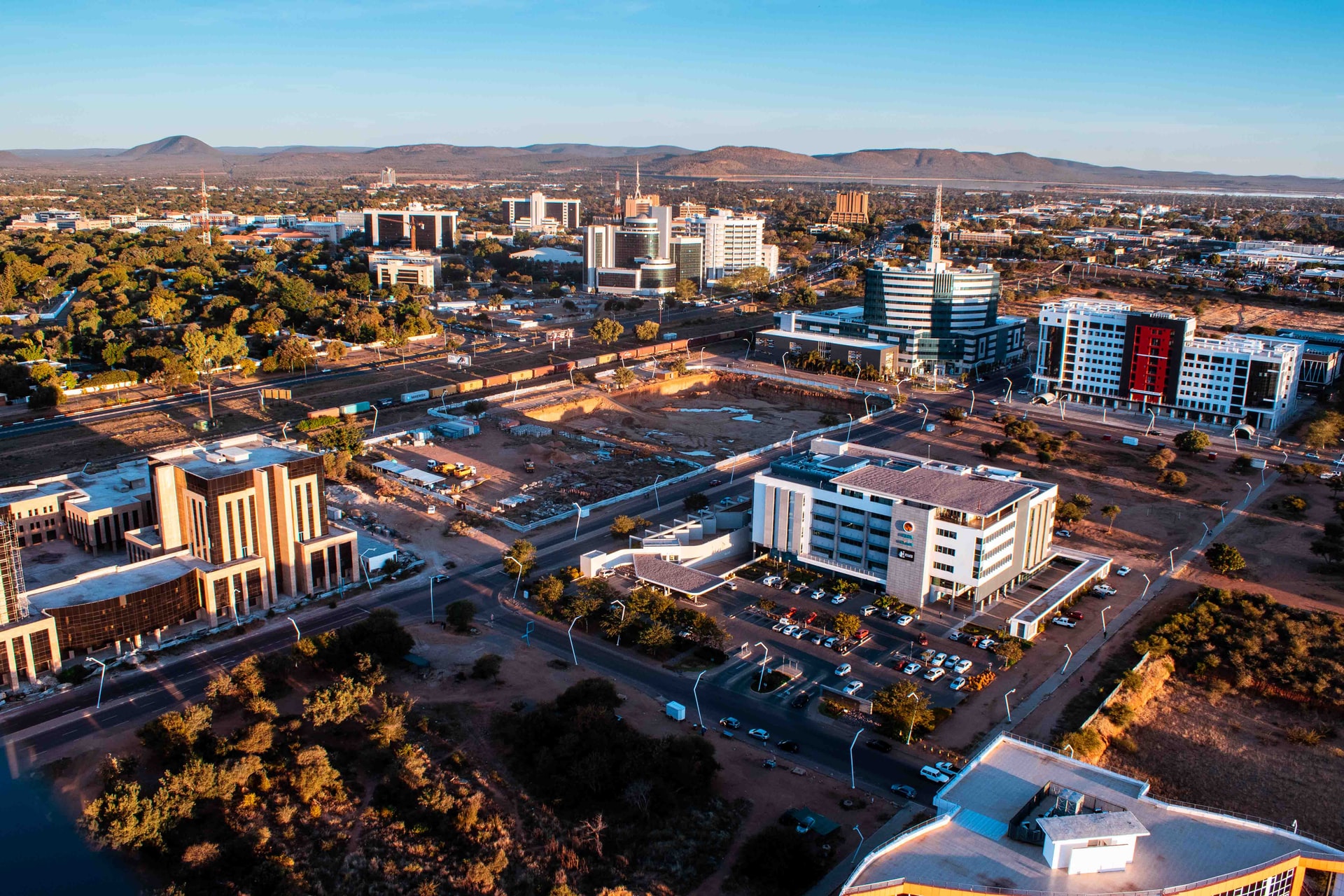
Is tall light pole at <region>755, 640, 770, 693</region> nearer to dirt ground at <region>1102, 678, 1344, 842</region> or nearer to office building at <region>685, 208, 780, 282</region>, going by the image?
dirt ground at <region>1102, 678, 1344, 842</region>

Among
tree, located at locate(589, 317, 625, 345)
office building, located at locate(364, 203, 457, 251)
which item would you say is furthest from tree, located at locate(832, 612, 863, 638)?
office building, located at locate(364, 203, 457, 251)

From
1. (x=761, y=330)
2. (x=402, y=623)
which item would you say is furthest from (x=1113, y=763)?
(x=761, y=330)

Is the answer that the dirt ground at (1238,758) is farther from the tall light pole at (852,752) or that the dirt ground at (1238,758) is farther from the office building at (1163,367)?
the office building at (1163,367)

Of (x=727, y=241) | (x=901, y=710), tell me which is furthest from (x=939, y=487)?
(x=727, y=241)

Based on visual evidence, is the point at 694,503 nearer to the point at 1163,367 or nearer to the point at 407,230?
the point at 1163,367

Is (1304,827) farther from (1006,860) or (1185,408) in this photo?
(1185,408)

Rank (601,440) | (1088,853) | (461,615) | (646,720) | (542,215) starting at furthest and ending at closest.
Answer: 1. (542,215)
2. (601,440)
3. (461,615)
4. (646,720)
5. (1088,853)
